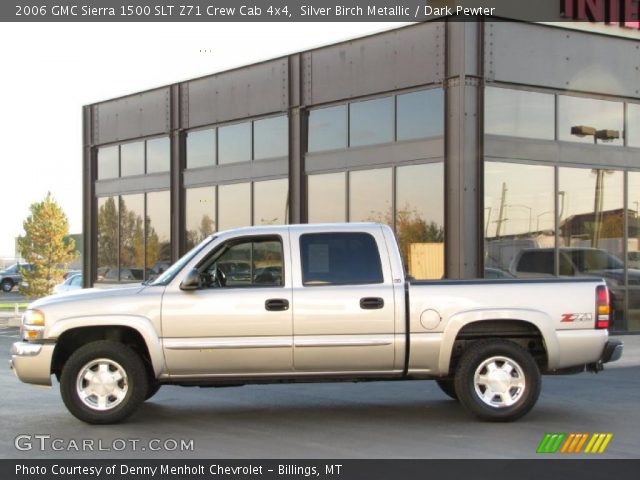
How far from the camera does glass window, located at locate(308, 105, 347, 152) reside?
1972 centimetres

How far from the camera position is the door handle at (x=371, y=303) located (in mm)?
8414

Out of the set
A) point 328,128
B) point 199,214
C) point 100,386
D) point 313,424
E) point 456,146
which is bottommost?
point 313,424

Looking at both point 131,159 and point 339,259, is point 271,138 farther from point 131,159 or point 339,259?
point 339,259

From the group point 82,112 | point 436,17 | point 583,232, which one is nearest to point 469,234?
point 583,232

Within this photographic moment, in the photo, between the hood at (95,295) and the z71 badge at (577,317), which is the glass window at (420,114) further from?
the hood at (95,295)

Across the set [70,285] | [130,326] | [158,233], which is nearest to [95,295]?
[130,326]

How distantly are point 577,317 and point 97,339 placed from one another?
15.2 ft

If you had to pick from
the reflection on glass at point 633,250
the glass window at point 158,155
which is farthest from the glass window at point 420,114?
the glass window at point 158,155

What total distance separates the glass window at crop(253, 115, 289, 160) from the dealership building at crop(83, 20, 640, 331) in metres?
0.04

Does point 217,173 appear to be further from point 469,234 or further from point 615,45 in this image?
point 615,45

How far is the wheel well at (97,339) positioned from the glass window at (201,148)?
1460 centimetres

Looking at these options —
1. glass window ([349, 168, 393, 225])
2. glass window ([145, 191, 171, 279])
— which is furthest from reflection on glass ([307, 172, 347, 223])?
glass window ([145, 191, 171, 279])

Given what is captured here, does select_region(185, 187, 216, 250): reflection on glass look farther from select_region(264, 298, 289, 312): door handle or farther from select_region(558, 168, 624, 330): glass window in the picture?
select_region(264, 298, 289, 312): door handle

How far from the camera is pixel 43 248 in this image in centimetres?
3494
